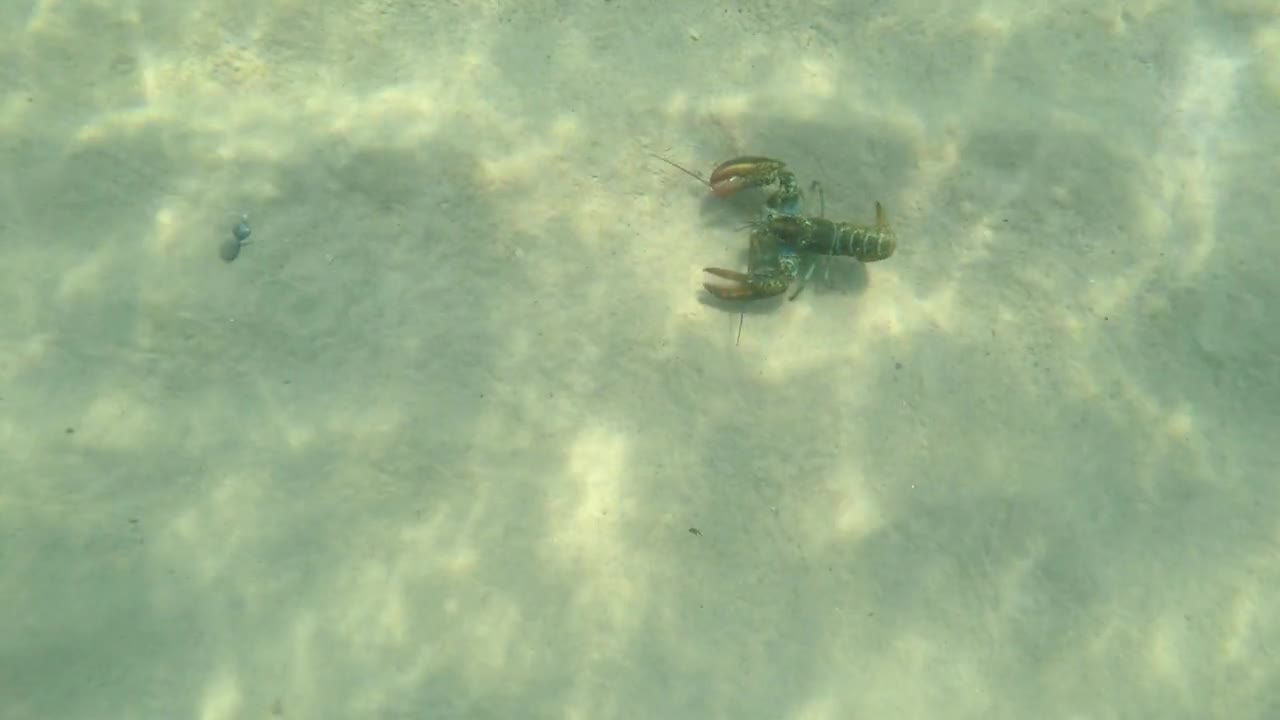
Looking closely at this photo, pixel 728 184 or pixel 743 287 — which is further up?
pixel 728 184

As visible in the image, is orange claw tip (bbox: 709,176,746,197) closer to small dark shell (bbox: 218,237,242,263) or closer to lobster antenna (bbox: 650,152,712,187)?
lobster antenna (bbox: 650,152,712,187)

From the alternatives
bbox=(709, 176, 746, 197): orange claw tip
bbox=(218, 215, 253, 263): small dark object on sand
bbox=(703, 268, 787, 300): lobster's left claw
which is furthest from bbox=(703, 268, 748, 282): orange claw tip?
bbox=(218, 215, 253, 263): small dark object on sand

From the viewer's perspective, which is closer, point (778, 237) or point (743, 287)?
point (743, 287)

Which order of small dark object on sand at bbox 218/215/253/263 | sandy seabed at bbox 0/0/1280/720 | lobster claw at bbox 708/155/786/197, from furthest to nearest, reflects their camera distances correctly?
lobster claw at bbox 708/155/786/197 < small dark object on sand at bbox 218/215/253/263 < sandy seabed at bbox 0/0/1280/720

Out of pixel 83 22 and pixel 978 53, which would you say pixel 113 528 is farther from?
pixel 978 53

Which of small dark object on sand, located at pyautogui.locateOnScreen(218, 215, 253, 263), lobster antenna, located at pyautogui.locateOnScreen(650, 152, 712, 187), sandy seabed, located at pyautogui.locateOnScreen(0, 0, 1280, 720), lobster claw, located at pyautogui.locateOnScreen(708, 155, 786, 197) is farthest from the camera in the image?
lobster antenna, located at pyautogui.locateOnScreen(650, 152, 712, 187)

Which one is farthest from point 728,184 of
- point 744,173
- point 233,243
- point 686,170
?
point 233,243

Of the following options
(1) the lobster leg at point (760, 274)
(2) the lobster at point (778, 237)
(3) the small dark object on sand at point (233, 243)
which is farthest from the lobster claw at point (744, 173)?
(3) the small dark object on sand at point (233, 243)

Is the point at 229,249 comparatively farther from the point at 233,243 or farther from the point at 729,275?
the point at 729,275
